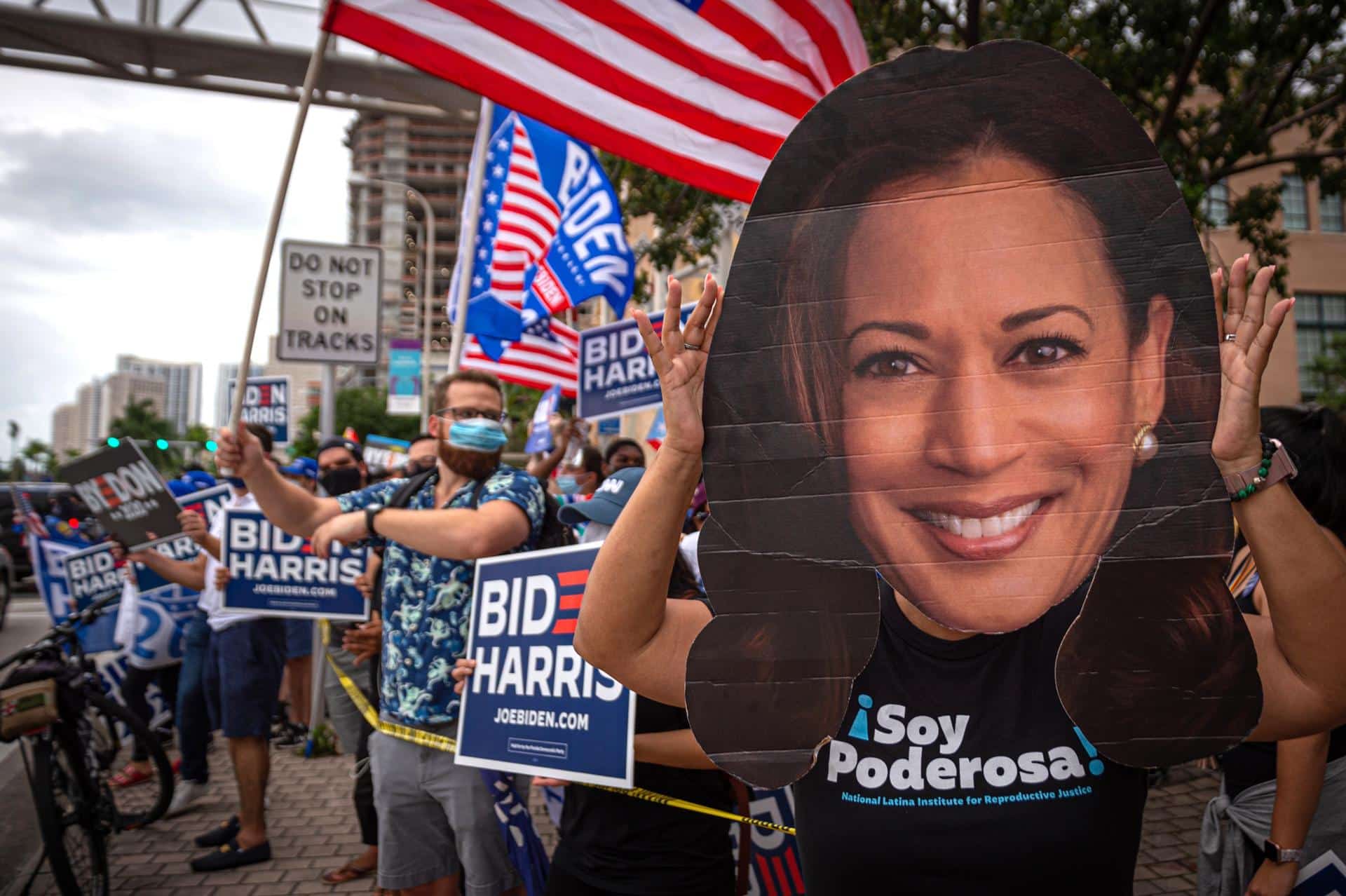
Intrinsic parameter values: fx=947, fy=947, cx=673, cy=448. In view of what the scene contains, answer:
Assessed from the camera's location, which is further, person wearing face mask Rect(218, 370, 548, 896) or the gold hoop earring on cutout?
person wearing face mask Rect(218, 370, 548, 896)

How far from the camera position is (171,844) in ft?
18.3

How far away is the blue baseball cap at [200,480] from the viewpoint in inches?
289

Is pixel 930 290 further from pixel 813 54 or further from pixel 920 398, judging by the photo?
pixel 813 54

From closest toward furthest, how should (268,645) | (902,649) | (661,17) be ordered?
(902,649)
(661,17)
(268,645)

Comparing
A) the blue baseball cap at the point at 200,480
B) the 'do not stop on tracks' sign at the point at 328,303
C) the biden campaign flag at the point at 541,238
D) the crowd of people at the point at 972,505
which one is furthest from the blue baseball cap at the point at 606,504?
the 'do not stop on tracks' sign at the point at 328,303

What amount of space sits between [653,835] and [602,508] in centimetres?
100

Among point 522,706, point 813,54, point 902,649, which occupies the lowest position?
point 522,706

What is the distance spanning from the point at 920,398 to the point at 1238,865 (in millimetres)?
2245

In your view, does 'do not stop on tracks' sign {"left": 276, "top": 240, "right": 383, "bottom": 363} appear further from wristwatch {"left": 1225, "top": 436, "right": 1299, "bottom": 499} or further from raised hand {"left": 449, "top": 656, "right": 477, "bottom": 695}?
wristwatch {"left": 1225, "top": 436, "right": 1299, "bottom": 499}

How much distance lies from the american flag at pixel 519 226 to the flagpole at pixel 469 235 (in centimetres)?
26

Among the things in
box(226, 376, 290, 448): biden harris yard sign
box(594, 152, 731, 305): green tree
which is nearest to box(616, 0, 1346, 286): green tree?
box(594, 152, 731, 305): green tree

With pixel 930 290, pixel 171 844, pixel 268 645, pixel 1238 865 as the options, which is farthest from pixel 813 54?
pixel 171 844

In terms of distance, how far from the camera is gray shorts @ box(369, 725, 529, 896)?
10.8 feet

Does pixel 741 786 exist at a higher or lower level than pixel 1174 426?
lower
